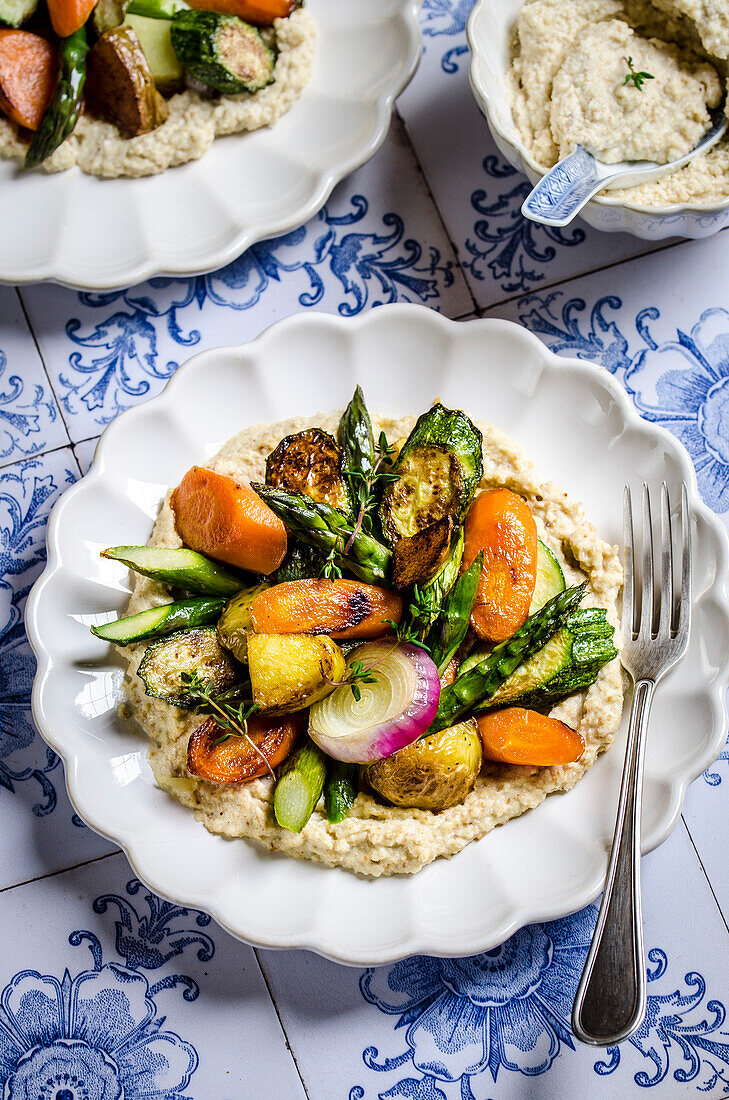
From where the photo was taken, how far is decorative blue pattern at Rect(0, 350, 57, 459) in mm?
3842

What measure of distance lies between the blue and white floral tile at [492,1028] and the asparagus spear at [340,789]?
2.50 feet

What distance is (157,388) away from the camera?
386 cm

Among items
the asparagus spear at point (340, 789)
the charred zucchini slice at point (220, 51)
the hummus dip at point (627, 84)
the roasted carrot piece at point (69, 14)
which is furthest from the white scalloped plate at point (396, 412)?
the roasted carrot piece at point (69, 14)

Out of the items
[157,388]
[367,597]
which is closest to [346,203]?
[157,388]

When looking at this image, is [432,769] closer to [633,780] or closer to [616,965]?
[633,780]

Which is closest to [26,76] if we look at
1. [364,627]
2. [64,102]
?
[64,102]

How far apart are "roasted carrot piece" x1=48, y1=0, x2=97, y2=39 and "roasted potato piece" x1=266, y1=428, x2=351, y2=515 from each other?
172cm

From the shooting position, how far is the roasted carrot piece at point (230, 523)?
10.0ft

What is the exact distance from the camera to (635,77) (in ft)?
10.9

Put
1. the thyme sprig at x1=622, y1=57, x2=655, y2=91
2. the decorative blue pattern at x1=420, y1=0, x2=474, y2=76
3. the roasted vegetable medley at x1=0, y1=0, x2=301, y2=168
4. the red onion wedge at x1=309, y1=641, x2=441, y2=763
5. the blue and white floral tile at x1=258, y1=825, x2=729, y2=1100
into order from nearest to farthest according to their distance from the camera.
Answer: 1. the red onion wedge at x1=309, y1=641, x2=441, y2=763
2. the thyme sprig at x1=622, y1=57, x2=655, y2=91
3. the blue and white floral tile at x1=258, y1=825, x2=729, y2=1100
4. the roasted vegetable medley at x1=0, y1=0, x2=301, y2=168
5. the decorative blue pattern at x1=420, y1=0, x2=474, y2=76

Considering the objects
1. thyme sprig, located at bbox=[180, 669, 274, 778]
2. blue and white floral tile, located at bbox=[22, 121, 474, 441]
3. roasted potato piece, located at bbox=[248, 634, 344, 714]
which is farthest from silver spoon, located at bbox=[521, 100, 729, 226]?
thyme sprig, located at bbox=[180, 669, 274, 778]

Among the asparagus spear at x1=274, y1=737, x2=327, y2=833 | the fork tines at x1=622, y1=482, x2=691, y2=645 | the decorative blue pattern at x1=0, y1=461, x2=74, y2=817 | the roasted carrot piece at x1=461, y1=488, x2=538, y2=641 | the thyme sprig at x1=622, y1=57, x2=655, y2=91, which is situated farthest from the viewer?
the decorative blue pattern at x1=0, y1=461, x2=74, y2=817

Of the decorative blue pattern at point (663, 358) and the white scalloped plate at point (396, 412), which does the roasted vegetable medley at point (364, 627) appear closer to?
the white scalloped plate at point (396, 412)

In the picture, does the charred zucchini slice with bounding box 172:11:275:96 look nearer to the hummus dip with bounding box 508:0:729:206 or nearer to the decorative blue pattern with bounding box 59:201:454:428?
the decorative blue pattern with bounding box 59:201:454:428
